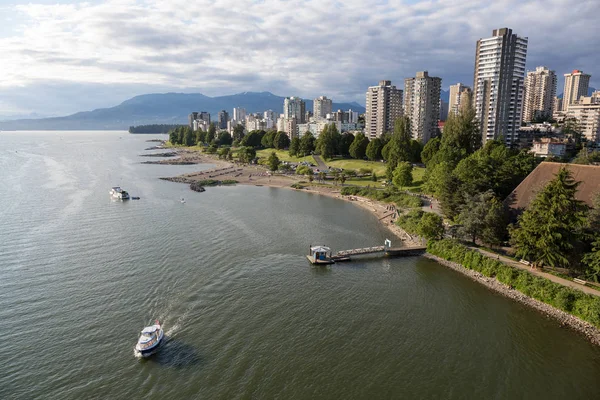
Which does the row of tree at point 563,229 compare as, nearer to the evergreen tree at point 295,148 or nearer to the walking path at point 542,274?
the walking path at point 542,274

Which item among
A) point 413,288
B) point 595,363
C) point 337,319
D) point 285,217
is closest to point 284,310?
point 337,319

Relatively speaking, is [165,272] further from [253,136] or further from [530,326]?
[253,136]

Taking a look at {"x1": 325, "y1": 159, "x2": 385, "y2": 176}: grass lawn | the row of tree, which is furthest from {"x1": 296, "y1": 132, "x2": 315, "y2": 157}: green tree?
the row of tree

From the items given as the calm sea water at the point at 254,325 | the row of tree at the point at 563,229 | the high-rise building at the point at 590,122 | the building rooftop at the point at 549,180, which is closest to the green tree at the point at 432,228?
the calm sea water at the point at 254,325

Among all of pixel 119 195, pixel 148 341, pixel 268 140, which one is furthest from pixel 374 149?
pixel 148 341

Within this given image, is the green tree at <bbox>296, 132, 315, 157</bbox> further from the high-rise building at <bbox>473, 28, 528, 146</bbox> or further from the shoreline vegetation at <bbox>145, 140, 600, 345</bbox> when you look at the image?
the high-rise building at <bbox>473, 28, 528, 146</bbox>

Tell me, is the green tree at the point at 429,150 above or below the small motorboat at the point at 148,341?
above
